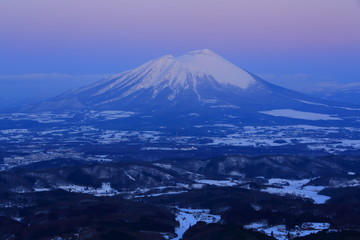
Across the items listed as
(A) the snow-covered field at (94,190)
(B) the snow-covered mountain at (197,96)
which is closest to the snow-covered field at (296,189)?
(A) the snow-covered field at (94,190)

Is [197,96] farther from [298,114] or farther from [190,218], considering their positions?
[190,218]

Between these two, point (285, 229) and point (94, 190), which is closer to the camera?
point (285, 229)

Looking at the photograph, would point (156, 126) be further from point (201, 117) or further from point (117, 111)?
point (117, 111)

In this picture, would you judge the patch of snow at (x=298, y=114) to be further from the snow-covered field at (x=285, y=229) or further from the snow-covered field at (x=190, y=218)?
the snow-covered field at (x=285, y=229)

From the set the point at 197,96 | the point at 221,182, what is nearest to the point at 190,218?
the point at 221,182

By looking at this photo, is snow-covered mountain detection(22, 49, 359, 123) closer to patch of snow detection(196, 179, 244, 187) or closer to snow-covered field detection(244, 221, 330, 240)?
patch of snow detection(196, 179, 244, 187)
